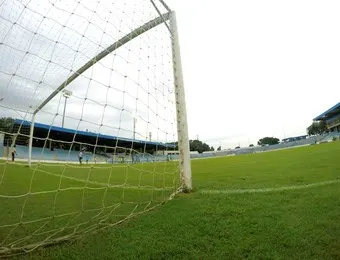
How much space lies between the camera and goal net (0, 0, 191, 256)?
250 centimetres

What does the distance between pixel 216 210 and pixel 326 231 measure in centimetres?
105

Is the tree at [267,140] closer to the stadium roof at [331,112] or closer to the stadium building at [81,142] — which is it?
the stadium roof at [331,112]

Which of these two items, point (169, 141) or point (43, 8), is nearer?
point (43, 8)

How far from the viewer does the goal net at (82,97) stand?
8.20 ft

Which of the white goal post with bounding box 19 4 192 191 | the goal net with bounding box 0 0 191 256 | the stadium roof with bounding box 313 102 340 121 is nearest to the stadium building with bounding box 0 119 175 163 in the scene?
the goal net with bounding box 0 0 191 256

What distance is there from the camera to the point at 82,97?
9.19 feet

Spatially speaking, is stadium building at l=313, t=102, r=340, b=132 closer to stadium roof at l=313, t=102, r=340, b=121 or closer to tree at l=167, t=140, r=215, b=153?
stadium roof at l=313, t=102, r=340, b=121

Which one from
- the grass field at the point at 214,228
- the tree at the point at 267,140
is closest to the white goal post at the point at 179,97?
the grass field at the point at 214,228

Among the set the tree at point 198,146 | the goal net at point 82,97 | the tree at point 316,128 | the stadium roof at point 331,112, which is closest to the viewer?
the goal net at point 82,97

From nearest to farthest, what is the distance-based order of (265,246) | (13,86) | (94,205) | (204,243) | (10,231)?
(265,246), (204,243), (10,231), (13,86), (94,205)

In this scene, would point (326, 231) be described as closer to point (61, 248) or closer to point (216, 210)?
point (216, 210)

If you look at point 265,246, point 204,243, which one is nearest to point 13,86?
point 204,243

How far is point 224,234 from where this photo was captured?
2039 millimetres

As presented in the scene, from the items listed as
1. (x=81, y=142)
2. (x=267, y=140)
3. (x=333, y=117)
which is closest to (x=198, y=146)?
(x=267, y=140)
